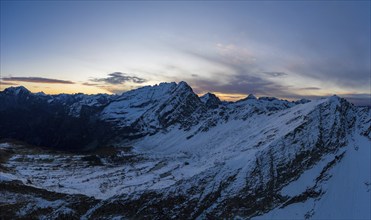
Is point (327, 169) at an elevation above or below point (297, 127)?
below

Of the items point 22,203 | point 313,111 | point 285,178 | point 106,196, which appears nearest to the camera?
point 22,203

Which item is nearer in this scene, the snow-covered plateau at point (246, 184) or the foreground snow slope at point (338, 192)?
the snow-covered plateau at point (246, 184)

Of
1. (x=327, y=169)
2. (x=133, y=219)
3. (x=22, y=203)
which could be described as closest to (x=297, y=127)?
(x=327, y=169)

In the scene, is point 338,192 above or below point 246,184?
below

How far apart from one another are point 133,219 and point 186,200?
14140 mm

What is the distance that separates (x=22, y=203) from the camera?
247ft

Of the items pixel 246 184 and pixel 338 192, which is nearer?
pixel 246 184

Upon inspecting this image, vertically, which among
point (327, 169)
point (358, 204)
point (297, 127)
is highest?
point (297, 127)

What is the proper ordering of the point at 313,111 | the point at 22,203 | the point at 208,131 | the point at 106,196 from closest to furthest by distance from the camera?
the point at 22,203, the point at 106,196, the point at 313,111, the point at 208,131

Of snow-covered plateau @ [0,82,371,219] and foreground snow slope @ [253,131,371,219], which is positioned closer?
snow-covered plateau @ [0,82,371,219]

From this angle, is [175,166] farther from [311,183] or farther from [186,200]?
[311,183]

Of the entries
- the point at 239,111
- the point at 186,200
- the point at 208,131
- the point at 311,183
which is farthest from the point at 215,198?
the point at 239,111

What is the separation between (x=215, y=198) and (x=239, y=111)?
116334 mm

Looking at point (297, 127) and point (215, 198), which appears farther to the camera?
point (297, 127)
